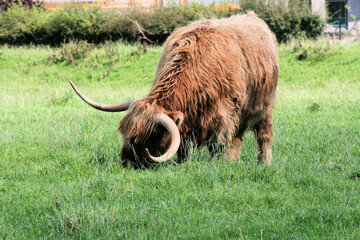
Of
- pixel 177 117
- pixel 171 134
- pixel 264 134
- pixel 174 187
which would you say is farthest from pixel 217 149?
pixel 264 134

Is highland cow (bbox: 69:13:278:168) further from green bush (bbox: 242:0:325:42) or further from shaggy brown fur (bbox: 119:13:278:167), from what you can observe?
green bush (bbox: 242:0:325:42)

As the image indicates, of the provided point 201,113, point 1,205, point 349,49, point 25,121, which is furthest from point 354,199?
point 349,49

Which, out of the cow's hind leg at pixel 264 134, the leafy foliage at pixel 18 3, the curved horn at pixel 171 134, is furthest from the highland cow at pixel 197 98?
the leafy foliage at pixel 18 3

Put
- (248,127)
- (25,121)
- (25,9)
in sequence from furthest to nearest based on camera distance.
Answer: (25,9) → (25,121) → (248,127)

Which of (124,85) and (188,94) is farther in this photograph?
(124,85)

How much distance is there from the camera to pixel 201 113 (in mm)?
5230

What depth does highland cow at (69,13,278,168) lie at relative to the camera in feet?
16.4

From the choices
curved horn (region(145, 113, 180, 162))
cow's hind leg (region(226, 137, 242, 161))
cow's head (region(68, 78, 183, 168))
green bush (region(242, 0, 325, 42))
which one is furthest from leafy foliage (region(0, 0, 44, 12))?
curved horn (region(145, 113, 180, 162))

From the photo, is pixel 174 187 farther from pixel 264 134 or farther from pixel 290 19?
pixel 290 19

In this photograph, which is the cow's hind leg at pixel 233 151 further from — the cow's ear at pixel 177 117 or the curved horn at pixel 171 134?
the curved horn at pixel 171 134

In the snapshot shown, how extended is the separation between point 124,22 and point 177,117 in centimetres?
1909

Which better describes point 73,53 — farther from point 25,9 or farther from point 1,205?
point 1,205

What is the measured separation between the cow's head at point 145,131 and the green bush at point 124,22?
16.3m

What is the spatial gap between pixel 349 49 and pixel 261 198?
15.8 meters
